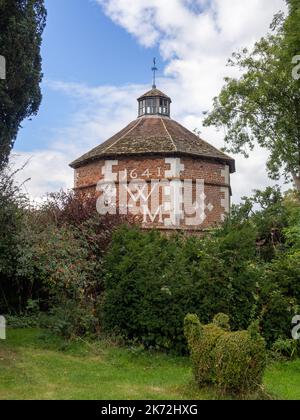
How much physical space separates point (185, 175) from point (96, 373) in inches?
538

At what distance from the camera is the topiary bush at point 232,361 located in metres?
6.65

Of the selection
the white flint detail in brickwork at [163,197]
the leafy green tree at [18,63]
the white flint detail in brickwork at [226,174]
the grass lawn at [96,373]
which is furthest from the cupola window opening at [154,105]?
the grass lawn at [96,373]

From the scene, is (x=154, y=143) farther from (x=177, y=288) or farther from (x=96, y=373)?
(x=96, y=373)

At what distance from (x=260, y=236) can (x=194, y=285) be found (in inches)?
250

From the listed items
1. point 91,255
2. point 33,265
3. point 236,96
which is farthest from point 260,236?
point 236,96

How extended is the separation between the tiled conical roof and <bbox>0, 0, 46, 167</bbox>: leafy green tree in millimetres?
9308

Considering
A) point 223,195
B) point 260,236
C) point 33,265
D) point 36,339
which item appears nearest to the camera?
point 36,339

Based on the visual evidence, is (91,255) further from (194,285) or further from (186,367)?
(186,367)

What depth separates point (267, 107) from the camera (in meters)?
21.9

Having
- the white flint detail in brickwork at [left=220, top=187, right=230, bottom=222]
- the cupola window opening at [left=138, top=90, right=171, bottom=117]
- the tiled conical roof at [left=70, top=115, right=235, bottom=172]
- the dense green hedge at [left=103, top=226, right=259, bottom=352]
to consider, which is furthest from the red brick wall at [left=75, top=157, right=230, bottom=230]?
the dense green hedge at [left=103, top=226, right=259, bottom=352]

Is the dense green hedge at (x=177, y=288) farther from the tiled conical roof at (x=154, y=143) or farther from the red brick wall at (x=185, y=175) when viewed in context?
the tiled conical roof at (x=154, y=143)

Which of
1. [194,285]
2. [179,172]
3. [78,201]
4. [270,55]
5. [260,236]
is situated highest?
[270,55]
